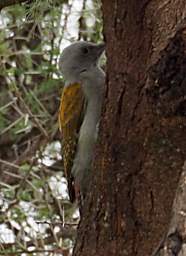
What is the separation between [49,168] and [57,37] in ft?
2.76

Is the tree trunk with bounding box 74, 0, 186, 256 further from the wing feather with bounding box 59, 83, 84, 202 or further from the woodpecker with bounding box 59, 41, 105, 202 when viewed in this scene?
the wing feather with bounding box 59, 83, 84, 202

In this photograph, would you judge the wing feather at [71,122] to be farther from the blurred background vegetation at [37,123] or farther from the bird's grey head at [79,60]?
the blurred background vegetation at [37,123]

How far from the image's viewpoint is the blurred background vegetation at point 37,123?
4762 mm

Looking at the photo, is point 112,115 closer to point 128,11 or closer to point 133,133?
point 133,133

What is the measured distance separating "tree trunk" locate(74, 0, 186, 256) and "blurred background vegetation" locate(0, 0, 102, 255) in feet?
6.64

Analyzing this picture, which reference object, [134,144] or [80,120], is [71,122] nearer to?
[80,120]

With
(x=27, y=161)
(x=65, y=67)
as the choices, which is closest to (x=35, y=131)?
(x=27, y=161)

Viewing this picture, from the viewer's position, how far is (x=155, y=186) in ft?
7.82

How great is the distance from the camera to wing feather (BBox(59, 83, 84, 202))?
3.46 meters

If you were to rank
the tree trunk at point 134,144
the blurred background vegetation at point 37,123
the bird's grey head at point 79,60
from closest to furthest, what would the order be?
1. the tree trunk at point 134,144
2. the bird's grey head at point 79,60
3. the blurred background vegetation at point 37,123

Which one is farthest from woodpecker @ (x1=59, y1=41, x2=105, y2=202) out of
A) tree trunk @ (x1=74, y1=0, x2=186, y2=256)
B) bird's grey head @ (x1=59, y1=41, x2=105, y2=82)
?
tree trunk @ (x1=74, y1=0, x2=186, y2=256)

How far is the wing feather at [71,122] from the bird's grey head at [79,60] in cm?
19

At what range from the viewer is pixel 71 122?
347cm

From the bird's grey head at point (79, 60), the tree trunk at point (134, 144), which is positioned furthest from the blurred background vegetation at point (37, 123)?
the tree trunk at point (134, 144)
